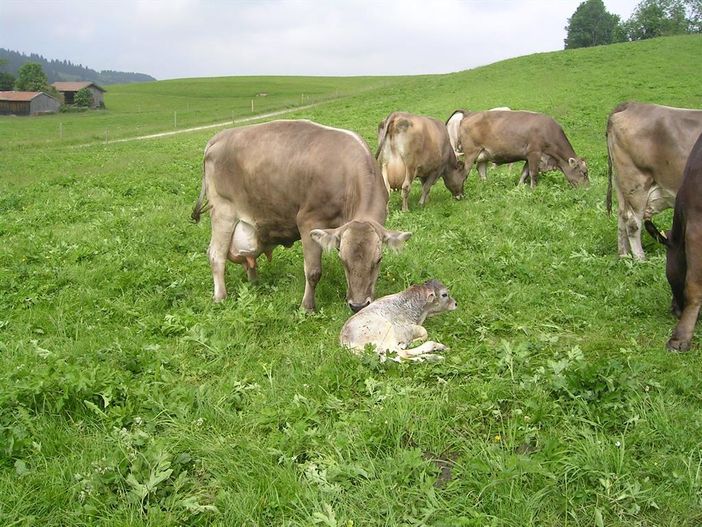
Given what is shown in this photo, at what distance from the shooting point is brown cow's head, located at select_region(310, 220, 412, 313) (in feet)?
20.0

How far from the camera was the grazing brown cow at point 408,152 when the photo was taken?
43.3 feet

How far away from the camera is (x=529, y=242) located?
9352mm

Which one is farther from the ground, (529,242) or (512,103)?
(512,103)

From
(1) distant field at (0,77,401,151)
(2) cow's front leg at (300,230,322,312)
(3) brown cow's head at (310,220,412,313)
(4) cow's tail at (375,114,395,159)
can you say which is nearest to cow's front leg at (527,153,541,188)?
(4) cow's tail at (375,114,395,159)

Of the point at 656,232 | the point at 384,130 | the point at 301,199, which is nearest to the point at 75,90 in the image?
the point at 384,130

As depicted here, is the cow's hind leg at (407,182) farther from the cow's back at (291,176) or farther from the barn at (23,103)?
the barn at (23,103)

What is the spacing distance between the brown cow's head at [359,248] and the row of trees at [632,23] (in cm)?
9527

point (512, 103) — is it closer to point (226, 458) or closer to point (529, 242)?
point (529, 242)

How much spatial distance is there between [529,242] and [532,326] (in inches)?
137

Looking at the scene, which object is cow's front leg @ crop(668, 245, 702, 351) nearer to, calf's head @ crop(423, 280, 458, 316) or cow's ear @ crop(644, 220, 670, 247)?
→ cow's ear @ crop(644, 220, 670, 247)

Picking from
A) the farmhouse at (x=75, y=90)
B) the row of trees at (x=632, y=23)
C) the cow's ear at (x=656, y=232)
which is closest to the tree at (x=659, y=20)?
the row of trees at (x=632, y=23)

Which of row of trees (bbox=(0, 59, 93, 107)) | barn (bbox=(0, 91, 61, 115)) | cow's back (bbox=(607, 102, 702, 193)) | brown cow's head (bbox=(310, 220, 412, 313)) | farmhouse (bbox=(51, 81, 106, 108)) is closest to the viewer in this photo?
brown cow's head (bbox=(310, 220, 412, 313))

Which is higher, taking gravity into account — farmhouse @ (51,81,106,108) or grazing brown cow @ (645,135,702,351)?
farmhouse @ (51,81,106,108)

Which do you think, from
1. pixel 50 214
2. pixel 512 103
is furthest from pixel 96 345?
pixel 512 103
